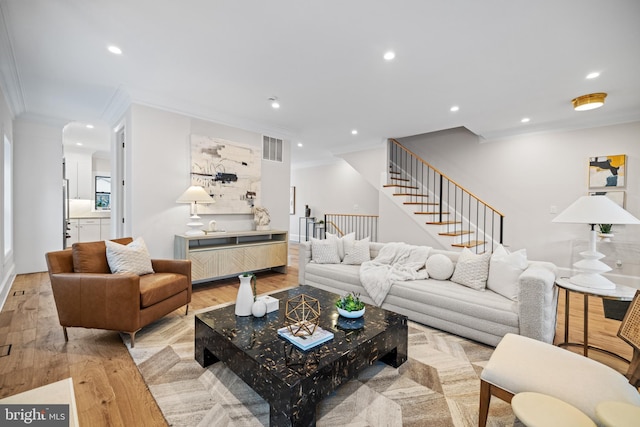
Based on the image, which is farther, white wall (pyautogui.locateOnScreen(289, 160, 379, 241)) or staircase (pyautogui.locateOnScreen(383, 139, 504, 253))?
white wall (pyautogui.locateOnScreen(289, 160, 379, 241))

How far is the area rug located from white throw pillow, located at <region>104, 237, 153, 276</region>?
2.31 feet

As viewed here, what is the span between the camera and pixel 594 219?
6.98 feet

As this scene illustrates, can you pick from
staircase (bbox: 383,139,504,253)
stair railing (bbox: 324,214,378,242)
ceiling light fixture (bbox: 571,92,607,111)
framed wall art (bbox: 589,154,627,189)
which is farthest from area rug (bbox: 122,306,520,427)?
stair railing (bbox: 324,214,378,242)

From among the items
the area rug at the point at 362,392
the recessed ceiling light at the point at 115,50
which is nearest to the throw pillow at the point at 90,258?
the area rug at the point at 362,392

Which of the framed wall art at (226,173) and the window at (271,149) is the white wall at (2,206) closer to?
the framed wall art at (226,173)

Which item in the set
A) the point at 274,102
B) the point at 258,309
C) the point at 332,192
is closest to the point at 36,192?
the point at 274,102

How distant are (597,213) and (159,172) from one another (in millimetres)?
4779

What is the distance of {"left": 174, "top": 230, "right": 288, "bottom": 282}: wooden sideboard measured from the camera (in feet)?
13.0

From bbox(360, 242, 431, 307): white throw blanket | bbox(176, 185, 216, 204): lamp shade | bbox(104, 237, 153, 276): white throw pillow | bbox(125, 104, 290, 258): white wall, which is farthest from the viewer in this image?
bbox(176, 185, 216, 204): lamp shade

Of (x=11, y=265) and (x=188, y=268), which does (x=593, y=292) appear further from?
(x=11, y=265)

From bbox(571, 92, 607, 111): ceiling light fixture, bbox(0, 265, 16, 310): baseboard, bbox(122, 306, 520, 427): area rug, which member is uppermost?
bbox(571, 92, 607, 111): ceiling light fixture

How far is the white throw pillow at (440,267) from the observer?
3.13m

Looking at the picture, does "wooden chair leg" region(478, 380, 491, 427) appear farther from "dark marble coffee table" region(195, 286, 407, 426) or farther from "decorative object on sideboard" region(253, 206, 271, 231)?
"decorative object on sideboard" region(253, 206, 271, 231)

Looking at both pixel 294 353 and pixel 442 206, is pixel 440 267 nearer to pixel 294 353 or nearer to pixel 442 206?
pixel 294 353
